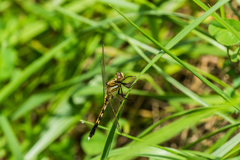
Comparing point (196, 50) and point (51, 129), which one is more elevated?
point (196, 50)

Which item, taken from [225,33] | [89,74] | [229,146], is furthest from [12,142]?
[225,33]

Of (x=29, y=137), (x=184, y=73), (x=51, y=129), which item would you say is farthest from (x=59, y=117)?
(x=184, y=73)

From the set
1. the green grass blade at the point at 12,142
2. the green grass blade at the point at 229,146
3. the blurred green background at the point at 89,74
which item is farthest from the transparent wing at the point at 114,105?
the green grass blade at the point at 12,142

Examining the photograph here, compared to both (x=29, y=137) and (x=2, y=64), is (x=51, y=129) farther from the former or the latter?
(x=2, y=64)

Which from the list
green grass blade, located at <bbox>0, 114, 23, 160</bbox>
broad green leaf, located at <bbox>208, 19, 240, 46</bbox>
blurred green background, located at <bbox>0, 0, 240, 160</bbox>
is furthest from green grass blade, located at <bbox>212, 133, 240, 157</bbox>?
green grass blade, located at <bbox>0, 114, 23, 160</bbox>

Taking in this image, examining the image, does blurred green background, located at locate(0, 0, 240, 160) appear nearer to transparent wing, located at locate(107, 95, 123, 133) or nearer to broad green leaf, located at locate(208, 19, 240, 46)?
transparent wing, located at locate(107, 95, 123, 133)

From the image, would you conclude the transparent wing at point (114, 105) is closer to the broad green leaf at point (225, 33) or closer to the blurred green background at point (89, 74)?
the blurred green background at point (89, 74)

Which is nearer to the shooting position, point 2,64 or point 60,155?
point 60,155
